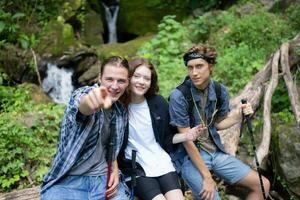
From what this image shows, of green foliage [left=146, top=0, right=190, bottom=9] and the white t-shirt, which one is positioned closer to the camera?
the white t-shirt

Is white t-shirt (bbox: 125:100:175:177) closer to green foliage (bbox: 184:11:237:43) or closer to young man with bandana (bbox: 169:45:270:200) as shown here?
young man with bandana (bbox: 169:45:270:200)

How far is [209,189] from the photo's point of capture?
3.54 metres

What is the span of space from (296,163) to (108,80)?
8.63 ft

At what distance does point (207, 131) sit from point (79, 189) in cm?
133

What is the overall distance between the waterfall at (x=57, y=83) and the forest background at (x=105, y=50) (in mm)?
143

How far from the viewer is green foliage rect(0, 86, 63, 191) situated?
545cm

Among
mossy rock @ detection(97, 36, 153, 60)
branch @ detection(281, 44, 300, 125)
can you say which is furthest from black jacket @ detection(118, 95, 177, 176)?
mossy rock @ detection(97, 36, 153, 60)

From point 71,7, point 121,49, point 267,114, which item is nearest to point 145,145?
point 267,114

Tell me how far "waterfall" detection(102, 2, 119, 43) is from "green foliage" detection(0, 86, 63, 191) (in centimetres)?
610

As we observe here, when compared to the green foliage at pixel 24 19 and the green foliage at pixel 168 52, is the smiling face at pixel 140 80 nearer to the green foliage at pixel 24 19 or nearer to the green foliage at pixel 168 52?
the green foliage at pixel 168 52

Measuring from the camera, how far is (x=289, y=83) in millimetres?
5566

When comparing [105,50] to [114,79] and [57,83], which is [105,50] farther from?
[114,79]

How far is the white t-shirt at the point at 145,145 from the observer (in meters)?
3.57

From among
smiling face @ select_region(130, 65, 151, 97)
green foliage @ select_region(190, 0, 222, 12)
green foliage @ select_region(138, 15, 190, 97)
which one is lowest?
smiling face @ select_region(130, 65, 151, 97)
